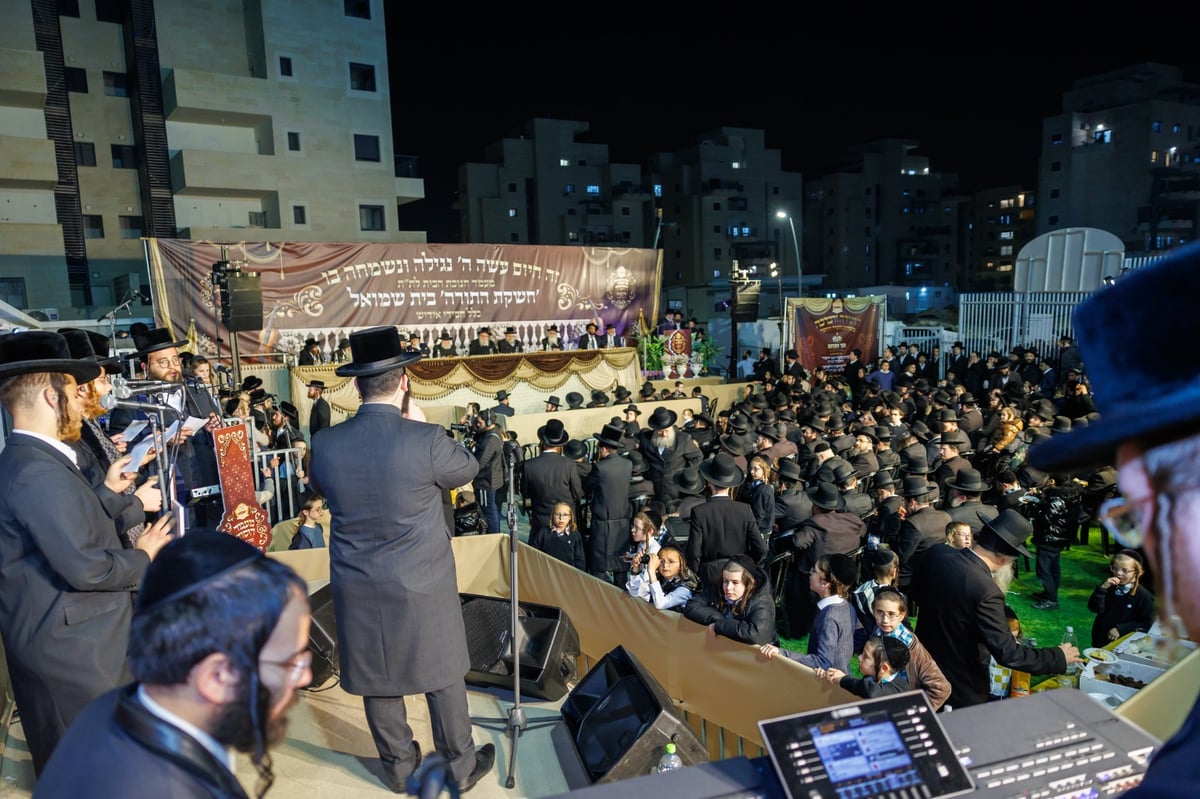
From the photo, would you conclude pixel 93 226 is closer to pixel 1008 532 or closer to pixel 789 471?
pixel 789 471

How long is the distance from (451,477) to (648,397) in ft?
45.8

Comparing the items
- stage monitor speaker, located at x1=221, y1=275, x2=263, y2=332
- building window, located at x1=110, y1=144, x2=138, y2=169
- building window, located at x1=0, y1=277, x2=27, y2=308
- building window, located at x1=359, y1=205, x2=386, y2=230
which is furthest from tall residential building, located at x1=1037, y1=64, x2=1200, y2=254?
building window, located at x1=0, y1=277, x2=27, y2=308

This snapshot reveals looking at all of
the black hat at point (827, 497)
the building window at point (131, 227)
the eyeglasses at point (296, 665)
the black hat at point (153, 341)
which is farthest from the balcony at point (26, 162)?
the eyeglasses at point (296, 665)

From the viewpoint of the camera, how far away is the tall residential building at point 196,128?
93.1 feet

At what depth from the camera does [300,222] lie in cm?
3052

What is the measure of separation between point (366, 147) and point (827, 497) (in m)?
31.3

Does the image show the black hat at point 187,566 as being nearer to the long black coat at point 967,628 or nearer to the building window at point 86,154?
the long black coat at point 967,628

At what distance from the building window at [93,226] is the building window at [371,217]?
10788 mm

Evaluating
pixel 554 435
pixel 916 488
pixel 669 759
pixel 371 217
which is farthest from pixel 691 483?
pixel 371 217

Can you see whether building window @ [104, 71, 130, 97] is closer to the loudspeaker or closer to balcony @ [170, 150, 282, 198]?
balcony @ [170, 150, 282, 198]

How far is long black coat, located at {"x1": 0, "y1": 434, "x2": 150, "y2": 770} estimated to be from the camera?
280 centimetres

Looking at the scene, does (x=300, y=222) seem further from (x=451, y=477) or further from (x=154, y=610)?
(x=154, y=610)

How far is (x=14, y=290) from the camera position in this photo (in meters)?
26.6

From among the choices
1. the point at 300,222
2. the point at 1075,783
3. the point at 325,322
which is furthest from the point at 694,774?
the point at 300,222
